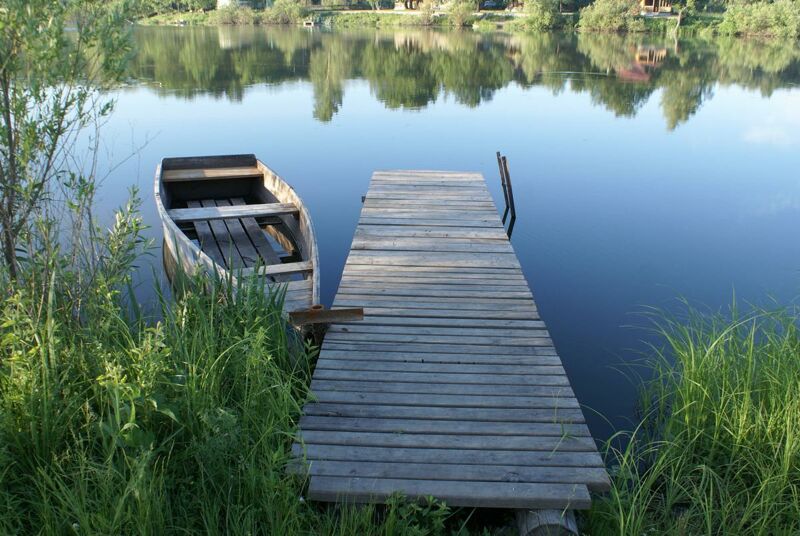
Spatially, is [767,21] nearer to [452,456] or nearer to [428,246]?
→ [428,246]

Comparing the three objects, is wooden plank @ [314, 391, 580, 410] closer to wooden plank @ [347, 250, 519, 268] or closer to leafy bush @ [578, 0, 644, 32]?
wooden plank @ [347, 250, 519, 268]

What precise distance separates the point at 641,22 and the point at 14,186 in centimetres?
4237

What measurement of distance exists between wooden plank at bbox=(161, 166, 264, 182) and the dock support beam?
252 inches

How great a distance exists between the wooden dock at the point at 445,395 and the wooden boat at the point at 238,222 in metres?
0.56

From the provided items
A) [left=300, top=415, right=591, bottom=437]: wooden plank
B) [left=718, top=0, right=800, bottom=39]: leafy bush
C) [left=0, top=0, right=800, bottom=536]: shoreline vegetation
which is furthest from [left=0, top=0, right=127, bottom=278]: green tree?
[left=718, top=0, right=800, bottom=39]: leafy bush

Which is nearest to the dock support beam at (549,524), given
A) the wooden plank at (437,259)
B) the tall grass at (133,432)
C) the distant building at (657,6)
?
the tall grass at (133,432)

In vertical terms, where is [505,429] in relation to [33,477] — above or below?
below

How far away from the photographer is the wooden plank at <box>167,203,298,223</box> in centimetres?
697

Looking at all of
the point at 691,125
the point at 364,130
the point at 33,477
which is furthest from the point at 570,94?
the point at 33,477

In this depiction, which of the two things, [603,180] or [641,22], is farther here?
[641,22]

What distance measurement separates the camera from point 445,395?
3.75 m

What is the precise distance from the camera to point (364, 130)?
14789mm

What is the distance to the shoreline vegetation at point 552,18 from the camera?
117ft

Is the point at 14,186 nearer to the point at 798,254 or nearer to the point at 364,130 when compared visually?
the point at 798,254
